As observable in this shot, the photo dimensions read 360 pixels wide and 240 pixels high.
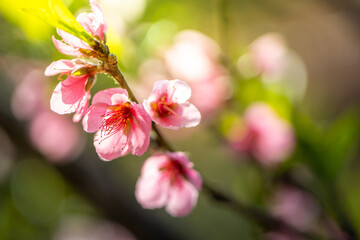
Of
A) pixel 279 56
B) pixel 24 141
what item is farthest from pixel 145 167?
pixel 24 141

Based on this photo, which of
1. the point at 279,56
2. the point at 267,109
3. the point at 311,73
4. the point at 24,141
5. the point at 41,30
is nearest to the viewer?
the point at 41,30

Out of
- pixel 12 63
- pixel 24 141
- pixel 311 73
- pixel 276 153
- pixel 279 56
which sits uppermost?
pixel 279 56

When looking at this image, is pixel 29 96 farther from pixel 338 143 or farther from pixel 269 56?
pixel 338 143

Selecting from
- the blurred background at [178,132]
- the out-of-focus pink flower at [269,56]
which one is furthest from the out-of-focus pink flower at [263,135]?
the out-of-focus pink flower at [269,56]

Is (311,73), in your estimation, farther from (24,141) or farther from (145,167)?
(145,167)

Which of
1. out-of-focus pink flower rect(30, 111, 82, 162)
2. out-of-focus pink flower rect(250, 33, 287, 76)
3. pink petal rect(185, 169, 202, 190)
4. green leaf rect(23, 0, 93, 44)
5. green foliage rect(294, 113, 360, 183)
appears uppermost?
green leaf rect(23, 0, 93, 44)

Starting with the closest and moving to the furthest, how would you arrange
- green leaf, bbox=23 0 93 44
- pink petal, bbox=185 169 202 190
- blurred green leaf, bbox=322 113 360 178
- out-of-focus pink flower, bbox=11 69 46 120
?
green leaf, bbox=23 0 93 44 → pink petal, bbox=185 169 202 190 → blurred green leaf, bbox=322 113 360 178 → out-of-focus pink flower, bbox=11 69 46 120

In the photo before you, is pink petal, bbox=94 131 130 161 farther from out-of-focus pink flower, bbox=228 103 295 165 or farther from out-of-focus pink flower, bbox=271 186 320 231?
out-of-focus pink flower, bbox=271 186 320 231

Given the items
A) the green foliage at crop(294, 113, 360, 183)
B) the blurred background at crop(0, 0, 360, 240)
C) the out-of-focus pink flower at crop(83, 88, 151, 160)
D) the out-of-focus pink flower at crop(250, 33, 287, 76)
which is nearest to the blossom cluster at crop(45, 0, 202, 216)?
the out-of-focus pink flower at crop(83, 88, 151, 160)
